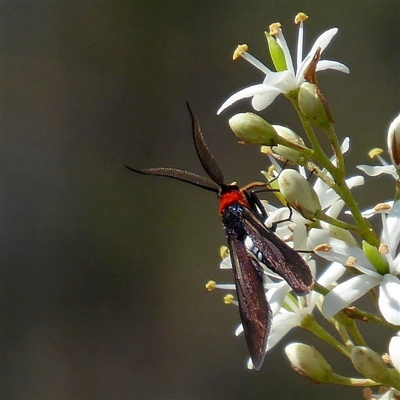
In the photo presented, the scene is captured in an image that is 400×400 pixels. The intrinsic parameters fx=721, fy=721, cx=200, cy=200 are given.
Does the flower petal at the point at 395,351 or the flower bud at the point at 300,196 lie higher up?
the flower bud at the point at 300,196

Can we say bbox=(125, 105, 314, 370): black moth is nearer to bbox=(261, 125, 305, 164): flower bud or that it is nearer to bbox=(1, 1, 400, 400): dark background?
bbox=(261, 125, 305, 164): flower bud

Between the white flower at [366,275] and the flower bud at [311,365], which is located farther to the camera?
the flower bud at [311,365]

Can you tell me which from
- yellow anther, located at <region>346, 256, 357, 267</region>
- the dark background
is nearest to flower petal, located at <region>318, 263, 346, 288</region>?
yellow anther, located at <region>346, 256, 357, 267</region>

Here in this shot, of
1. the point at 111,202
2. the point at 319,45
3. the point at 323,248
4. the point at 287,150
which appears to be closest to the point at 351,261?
the point at 323,248

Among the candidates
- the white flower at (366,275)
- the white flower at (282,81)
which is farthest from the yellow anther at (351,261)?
the white flower at (282,81)

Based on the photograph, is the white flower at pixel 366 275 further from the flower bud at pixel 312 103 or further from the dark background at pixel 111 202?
the dark background at pixel 111 202

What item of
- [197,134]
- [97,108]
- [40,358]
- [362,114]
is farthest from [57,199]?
[197,134]

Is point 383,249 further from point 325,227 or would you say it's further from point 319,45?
point 319,45

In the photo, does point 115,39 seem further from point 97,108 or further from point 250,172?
point 250,172
